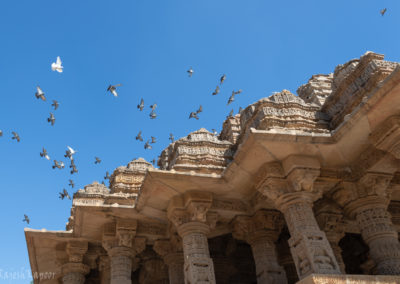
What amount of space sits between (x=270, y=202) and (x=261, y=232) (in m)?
1.11

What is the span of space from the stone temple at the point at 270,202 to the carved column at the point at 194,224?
0.02 meters

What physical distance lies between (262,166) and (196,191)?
164 cm

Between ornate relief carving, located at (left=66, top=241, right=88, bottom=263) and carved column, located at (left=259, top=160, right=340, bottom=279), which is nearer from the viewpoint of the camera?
carved column, located at (left=259, top=160, right=340, bottom=279)

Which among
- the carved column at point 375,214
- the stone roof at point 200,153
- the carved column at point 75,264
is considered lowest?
the carved column at point 375,214

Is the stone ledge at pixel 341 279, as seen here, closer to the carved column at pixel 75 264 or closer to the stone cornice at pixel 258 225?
the stone cornice at pixel 258 225

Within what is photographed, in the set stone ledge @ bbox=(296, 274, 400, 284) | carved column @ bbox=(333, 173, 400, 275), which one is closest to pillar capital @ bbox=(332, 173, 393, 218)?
carved column @ bbox=(333, 173, 400, 275)

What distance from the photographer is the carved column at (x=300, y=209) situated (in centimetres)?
679

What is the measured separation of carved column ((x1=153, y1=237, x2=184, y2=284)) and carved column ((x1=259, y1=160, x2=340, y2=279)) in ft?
11.4

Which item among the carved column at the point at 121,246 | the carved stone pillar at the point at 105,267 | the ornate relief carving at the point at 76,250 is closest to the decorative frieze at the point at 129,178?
the ornate relief carving at the point at 76,250

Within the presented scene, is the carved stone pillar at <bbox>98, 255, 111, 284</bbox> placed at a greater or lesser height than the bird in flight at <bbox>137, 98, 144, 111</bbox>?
lesser

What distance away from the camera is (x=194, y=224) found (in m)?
8.75

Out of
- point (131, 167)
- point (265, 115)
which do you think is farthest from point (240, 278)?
point (265, 115)

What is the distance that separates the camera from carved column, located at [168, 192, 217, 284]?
8109 mm

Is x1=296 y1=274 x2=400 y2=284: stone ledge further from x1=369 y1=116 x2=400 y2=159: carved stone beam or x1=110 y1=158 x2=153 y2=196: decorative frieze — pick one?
x1=110 y1=158 x2=153 y2=196: decorative frieze
